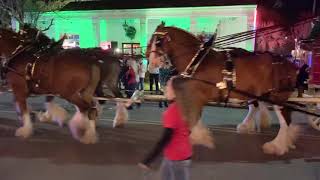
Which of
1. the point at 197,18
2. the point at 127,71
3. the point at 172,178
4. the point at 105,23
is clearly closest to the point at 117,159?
the point at 172,178

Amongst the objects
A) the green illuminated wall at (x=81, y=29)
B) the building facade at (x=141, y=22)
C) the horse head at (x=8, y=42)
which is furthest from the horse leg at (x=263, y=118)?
the green illuminated wall at (x=81, y=29)

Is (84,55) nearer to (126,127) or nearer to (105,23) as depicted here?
(126,127)

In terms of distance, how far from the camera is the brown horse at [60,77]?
1022cm

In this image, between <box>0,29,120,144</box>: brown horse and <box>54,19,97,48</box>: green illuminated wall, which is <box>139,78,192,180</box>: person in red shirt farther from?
<box>54,19,97,48</box>: green illuminated wall

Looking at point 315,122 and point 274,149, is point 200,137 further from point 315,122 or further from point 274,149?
point 315,122

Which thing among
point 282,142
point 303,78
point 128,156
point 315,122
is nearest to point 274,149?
point 282,142

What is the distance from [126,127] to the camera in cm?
1188

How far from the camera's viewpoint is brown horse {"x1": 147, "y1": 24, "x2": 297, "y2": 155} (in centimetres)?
919

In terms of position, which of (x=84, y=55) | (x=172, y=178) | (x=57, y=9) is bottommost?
(x=172, y=178)

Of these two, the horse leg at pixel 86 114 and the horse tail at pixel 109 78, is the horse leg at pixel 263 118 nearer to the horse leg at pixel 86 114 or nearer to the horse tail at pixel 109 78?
the horse tail at pixel 109 78

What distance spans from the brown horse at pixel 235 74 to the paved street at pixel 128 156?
651 mm

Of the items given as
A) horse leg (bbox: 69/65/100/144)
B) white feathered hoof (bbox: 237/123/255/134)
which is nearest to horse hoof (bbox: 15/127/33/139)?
horse leg (bbox: 69/65/100/144)

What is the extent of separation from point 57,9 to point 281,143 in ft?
61.8

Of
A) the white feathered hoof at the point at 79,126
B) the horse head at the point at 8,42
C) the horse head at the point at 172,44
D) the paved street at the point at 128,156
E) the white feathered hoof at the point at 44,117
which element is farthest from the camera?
the white feathered hoof at the point at 44,117
